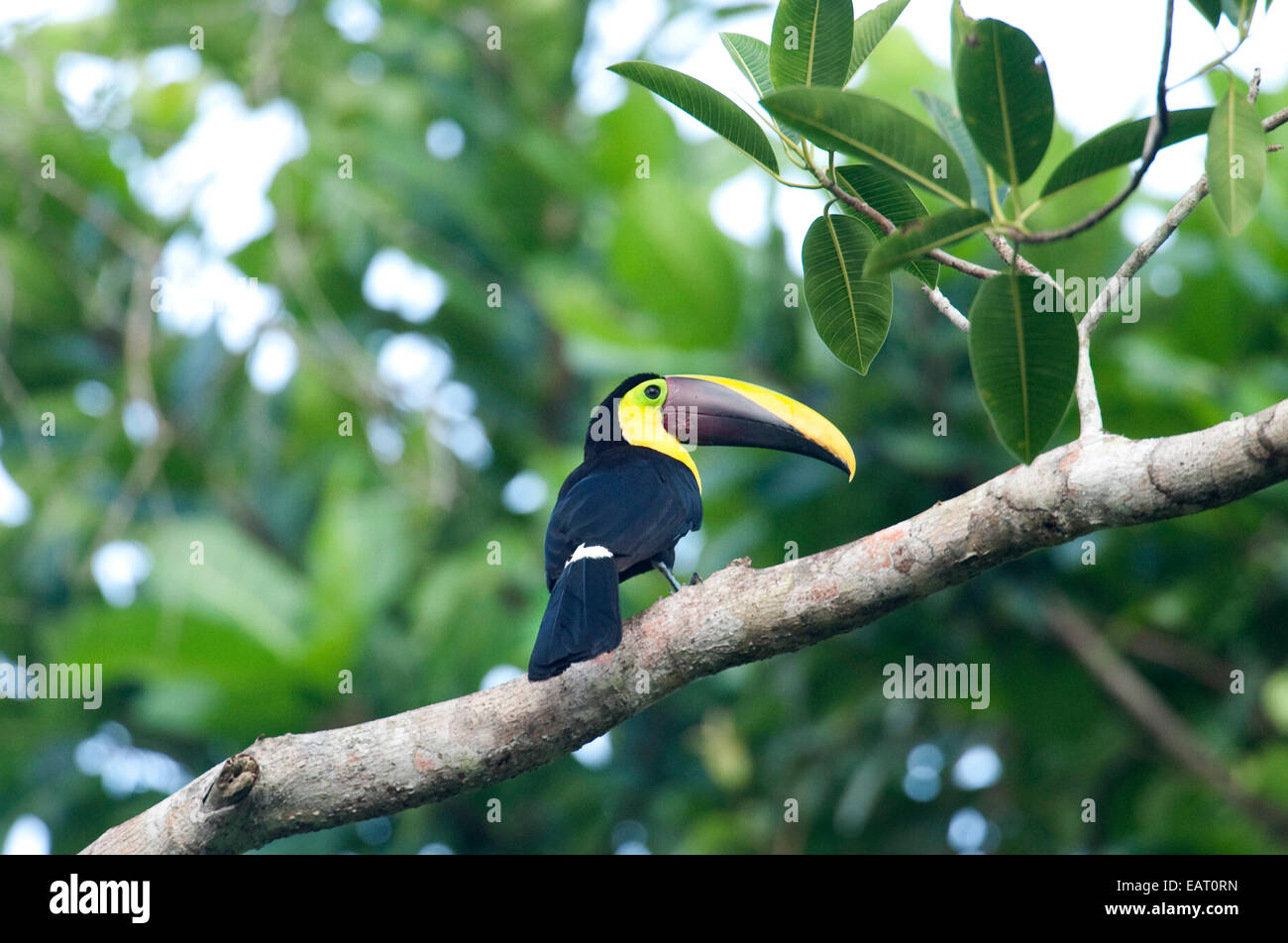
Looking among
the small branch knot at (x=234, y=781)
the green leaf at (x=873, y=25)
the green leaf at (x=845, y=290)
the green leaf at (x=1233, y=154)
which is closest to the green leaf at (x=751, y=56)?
the green leaf at (x=873, y=25)

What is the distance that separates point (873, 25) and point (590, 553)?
1.17m

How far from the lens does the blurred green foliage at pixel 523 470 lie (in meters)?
4.55

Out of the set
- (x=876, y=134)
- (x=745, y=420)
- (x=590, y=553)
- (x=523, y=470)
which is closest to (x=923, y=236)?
(x=876, y=134)

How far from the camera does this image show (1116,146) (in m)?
1.50

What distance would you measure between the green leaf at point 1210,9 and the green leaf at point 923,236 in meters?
0.47

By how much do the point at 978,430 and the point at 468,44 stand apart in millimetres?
3495

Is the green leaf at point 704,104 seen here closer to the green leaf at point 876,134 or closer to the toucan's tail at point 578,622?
the green leaf at point 876,134

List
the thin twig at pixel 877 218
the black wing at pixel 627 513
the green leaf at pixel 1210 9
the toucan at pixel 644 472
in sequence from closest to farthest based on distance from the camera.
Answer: the green leaf at pixel 1210 9 → the thin twig at pixel 877 218 → the toucan at pixel 644 472 → the black wing at pixel 627 513

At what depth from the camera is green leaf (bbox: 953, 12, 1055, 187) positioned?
151cm

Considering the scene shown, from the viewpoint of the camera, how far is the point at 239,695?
4.47 m

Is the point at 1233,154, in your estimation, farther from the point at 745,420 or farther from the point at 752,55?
the point at 745,420

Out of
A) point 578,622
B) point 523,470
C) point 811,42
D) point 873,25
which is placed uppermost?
point 523,470
